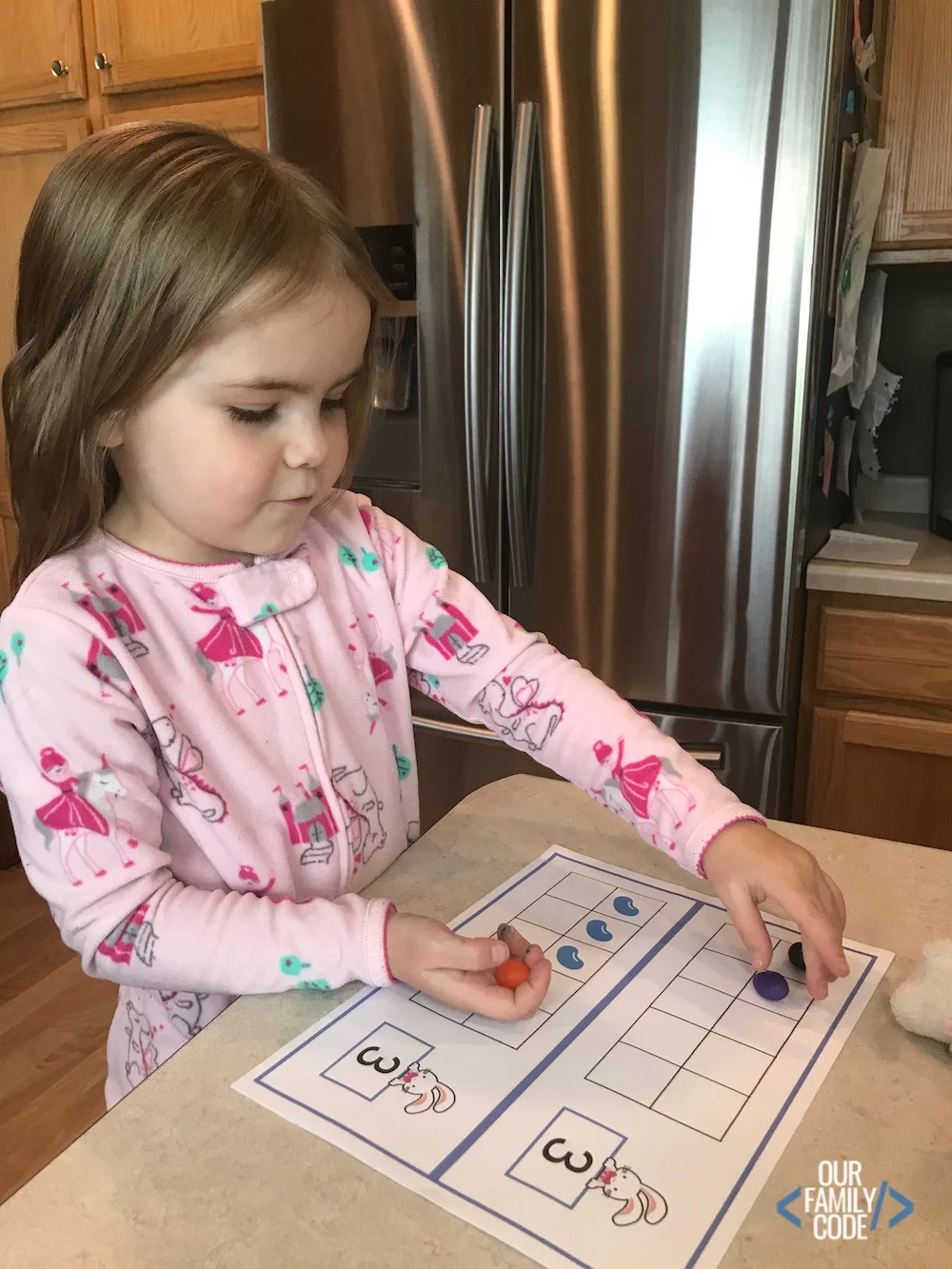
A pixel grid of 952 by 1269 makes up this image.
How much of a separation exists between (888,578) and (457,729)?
0.80 m

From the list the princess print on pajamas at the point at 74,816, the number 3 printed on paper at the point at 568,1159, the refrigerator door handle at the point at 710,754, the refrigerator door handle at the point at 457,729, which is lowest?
the refrigerator door handle at the point at 457,729

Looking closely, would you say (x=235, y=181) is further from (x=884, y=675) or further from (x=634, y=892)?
(x=884, y=675)

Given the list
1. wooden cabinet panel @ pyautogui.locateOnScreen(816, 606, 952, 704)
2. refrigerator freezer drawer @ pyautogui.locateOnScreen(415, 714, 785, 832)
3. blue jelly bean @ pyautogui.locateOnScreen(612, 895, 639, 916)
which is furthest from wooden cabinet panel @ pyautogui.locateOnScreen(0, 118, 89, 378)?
blue jelly bean @ pyautogui.locateOnScreen(612, 895, 639, 916)

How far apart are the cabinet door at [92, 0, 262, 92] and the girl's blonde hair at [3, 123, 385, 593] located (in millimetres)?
1420

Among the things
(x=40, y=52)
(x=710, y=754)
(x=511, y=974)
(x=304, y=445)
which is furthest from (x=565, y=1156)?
(x=40, y=52)

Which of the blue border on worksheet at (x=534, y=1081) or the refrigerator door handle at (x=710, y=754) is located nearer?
the blue border on worksheet at (x=534, y=1081)

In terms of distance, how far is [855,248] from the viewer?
167 cm

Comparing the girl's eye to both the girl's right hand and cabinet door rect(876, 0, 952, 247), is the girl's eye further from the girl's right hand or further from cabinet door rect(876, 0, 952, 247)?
cabinet door rect(876, 0, 952, 247)

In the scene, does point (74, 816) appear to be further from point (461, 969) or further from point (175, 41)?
point (175, 41)

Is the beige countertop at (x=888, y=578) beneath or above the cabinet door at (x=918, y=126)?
beneath

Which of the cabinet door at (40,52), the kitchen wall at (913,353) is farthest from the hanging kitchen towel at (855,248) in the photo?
the cabinet door at (40,52)

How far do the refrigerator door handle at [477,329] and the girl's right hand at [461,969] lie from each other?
1.19m

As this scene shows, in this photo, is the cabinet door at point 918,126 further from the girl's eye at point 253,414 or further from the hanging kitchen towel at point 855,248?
the girl's eye at point 253,414

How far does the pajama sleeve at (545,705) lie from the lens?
778 mm
